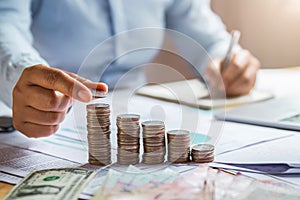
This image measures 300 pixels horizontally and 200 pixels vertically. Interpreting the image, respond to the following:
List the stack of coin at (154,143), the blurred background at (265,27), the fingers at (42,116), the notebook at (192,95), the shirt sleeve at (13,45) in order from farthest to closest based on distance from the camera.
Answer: the blurred background at (265,27) < the notebook at (192,95) < the shirt sleeve at (13,45) < the fingers at (42,116) < the stack of coin at (154,143)

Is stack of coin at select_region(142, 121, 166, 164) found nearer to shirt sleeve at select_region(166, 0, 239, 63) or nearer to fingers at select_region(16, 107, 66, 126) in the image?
fingers at select_region(16, 107, 66, 126)

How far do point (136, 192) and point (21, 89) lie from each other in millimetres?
365

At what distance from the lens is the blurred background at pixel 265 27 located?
2289mm

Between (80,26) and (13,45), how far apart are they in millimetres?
353

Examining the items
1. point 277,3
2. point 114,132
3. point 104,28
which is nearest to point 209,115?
point 114,132

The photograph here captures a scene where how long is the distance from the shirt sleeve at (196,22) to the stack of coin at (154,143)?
88cm

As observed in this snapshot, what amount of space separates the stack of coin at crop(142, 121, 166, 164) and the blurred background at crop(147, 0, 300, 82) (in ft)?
5.10

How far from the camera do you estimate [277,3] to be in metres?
2.20

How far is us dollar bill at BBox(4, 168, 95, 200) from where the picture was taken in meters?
0.62

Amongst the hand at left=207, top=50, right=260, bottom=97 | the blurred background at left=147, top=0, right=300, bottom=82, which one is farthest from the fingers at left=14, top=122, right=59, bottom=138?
the blurred background at left=147, top=0, right=300, bottom=82

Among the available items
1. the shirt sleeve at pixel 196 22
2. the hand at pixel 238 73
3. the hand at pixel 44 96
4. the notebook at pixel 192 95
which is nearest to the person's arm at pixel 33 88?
the hand at pixel 44 96

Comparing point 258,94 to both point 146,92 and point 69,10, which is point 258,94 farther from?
point 69,10

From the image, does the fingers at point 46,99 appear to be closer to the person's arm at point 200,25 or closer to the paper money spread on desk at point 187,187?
the paper money spread on desk at point 187,187

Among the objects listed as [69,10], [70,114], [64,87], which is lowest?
[70,114]
